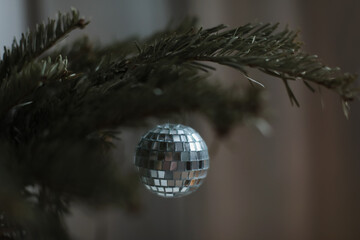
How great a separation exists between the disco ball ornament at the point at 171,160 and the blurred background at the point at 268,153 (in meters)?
0.71

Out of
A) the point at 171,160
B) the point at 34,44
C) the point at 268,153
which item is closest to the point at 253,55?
the point at 171,160

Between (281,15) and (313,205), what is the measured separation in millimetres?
588

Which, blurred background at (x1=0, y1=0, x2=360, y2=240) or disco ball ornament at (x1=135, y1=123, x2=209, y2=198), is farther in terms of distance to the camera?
blurred background at (x1=0, y1=0, x2=360, y2=240)

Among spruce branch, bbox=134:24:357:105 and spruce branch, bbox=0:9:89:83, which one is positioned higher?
spruce branch, bbox=0:9:89:83

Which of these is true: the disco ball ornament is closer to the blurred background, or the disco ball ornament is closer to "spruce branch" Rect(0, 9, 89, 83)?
"spruce branch" Rect(0, 9, 89, 83)

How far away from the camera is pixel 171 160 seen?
1.36 feet

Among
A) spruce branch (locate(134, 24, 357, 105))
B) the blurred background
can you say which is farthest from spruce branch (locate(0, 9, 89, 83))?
the blurred background

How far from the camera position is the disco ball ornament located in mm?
415

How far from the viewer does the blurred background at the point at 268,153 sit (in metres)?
1.14

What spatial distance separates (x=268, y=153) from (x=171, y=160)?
2.82 feet

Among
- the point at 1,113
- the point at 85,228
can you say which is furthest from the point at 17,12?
the point at 1,113

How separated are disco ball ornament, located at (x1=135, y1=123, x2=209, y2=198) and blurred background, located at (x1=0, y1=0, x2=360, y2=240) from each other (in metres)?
0.71

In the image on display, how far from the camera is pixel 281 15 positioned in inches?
45.1

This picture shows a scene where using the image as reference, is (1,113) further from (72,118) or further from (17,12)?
(17,12)
